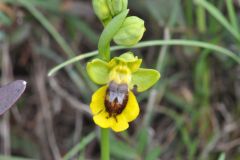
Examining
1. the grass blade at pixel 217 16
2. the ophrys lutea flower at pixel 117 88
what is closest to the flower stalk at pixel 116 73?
the ophrys lutea flower at pixel 117 88

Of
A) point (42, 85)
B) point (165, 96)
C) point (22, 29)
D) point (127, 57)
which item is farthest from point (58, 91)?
point (127, 57)

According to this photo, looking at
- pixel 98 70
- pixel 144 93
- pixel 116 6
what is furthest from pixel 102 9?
pixel 144 93

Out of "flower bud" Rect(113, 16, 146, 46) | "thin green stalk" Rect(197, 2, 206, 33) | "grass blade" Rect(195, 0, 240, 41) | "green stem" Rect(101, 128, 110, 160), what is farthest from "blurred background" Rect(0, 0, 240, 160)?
"flower bud" Rect(113, 16, 146, 46)

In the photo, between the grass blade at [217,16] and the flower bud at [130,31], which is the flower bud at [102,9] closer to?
the flower bud at [130,31]

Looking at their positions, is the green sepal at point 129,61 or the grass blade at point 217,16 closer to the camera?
the green sepal at point 129,61

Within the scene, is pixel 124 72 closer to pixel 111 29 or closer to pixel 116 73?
pixel 116 73

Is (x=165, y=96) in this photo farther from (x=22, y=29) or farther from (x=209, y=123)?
(x=22, y=29)

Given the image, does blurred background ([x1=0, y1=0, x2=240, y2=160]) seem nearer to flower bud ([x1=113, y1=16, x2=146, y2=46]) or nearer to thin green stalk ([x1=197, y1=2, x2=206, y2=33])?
thin green stalk ([x1=197, y1=2, x2=206, y2=33])
